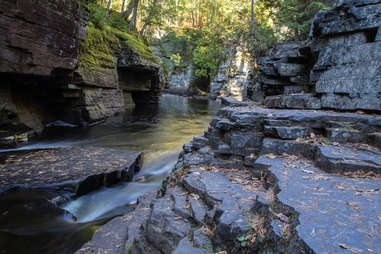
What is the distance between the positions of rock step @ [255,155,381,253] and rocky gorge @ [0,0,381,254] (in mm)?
11

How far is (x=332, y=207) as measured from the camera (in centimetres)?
221

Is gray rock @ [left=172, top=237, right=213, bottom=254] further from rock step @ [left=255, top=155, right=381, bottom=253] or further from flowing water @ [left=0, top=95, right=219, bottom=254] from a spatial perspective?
flowing water @ [left=0, top=95, right=219, bottom=254]

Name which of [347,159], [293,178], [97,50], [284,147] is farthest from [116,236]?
[97,50]

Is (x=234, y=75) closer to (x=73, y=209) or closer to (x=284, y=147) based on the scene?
(x=284, y=147)

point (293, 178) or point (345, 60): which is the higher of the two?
point (345, 60)

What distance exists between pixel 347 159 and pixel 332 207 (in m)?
1.55

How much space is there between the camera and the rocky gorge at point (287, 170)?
2053 millimetres

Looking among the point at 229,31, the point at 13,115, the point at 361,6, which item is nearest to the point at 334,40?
the point at 361,6

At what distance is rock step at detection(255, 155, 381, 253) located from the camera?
1.66 metres

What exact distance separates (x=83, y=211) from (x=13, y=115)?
703cm

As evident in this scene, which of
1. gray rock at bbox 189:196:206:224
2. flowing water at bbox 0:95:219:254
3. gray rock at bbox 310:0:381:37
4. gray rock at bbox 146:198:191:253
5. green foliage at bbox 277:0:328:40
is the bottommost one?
flowing water at bbox 0:95:219:254

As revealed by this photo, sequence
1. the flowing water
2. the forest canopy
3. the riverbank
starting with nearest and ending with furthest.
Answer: the riverbank → the flowing water → the forest canopy

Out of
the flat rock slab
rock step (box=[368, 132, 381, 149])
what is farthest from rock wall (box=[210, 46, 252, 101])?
rock step (box=[368, 132, 381, 149])

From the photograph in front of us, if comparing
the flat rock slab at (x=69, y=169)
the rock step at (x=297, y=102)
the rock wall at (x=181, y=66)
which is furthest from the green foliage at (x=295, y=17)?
the rock wall at (x=181, y=66)
